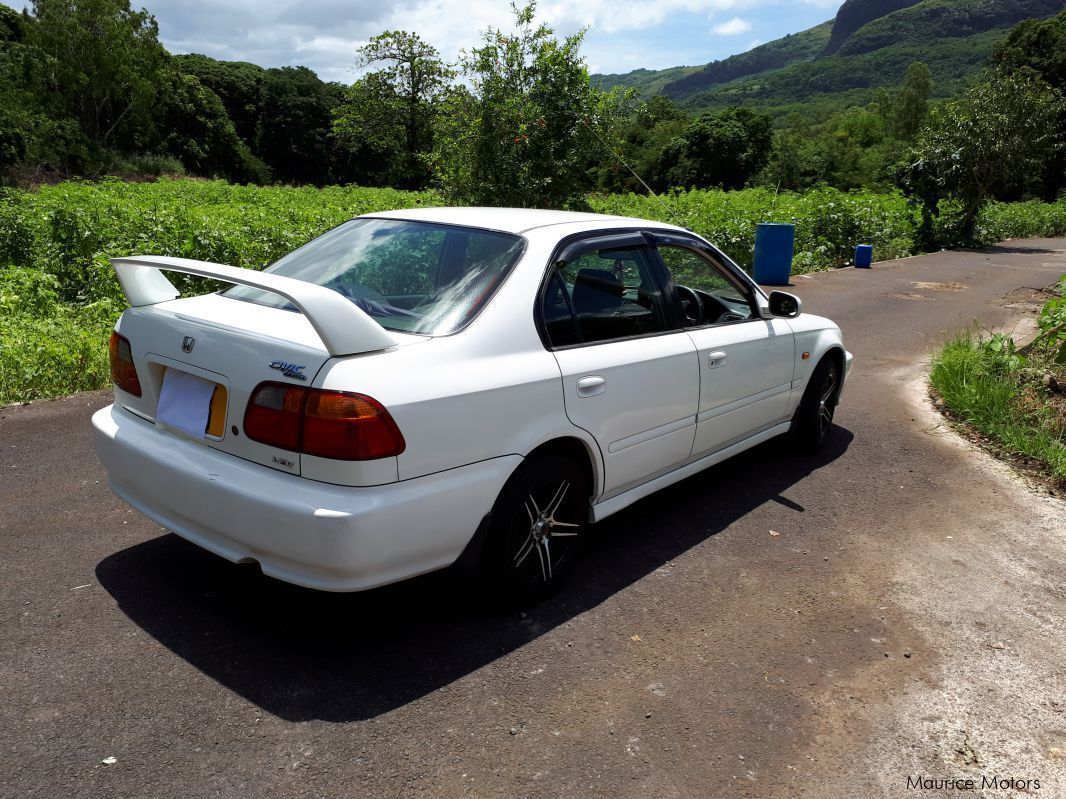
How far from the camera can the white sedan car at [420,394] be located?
107 inches

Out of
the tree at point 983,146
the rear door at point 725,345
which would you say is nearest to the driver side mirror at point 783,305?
the rear door at point 725,345

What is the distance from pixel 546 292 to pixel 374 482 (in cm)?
120

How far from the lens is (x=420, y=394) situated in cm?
279

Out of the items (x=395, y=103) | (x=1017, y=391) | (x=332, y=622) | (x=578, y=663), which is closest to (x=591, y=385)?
(x=578, y=663)

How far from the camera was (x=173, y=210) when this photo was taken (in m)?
11.4

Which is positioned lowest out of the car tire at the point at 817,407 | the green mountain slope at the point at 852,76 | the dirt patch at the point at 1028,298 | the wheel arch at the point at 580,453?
the dirt patch at the point at 1028,298

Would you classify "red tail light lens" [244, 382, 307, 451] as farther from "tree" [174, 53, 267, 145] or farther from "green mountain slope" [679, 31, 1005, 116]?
"green mountain slope" [679, 31, 1005, 116]

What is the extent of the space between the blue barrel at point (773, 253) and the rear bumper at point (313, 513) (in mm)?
12123

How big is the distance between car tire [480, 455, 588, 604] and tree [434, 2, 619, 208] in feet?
31.4

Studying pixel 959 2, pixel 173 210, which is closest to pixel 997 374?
pixel 173 210

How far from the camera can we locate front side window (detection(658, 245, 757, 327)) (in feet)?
14.0

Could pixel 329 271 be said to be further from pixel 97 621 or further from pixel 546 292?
pixel 97 621

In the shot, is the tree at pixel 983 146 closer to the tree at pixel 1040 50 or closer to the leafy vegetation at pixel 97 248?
the leafy vegetation at pixel 97 248

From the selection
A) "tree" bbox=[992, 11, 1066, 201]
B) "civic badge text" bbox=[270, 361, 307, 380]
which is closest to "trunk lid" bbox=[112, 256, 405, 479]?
"civic badge text" bbox=[270, 361, 307, 380]
